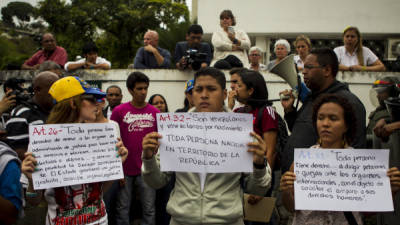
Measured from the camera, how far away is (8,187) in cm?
204

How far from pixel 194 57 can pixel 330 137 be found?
3936 millimetres

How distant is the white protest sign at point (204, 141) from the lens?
2.41 metres

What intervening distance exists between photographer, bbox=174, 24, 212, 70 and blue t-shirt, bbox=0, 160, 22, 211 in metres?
4.29

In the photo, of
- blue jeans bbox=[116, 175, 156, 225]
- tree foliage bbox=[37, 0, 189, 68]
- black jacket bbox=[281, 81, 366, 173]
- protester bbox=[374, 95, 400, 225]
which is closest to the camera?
black jacket bbox=[281, 81, 366, 173]

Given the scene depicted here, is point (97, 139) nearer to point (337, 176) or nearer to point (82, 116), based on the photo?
point (82, 116)

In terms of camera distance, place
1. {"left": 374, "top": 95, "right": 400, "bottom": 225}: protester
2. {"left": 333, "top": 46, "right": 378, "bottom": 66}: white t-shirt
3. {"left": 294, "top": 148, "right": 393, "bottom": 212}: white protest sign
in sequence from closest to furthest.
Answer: {"left": 294, "top": 148, "right": 393, "bottom": 212}: white protest sign
{"left": 374, "top": 95, "right": 400, "bottom": 225}: protester
{"left": 333, "top": 46, "right": 378, "bottom": 66}: white t-shirt

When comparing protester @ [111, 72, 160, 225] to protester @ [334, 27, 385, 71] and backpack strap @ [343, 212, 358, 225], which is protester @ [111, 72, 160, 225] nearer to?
backpack strap @ [343, 212, 358, 225]

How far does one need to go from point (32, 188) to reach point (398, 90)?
3.75 metres

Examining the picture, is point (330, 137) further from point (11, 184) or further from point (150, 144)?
point (11, 184)

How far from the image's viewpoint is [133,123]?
4.52 metres

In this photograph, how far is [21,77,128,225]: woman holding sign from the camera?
8.24 feet

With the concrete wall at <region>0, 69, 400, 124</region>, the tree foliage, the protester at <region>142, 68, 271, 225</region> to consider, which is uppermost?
the tree foliage

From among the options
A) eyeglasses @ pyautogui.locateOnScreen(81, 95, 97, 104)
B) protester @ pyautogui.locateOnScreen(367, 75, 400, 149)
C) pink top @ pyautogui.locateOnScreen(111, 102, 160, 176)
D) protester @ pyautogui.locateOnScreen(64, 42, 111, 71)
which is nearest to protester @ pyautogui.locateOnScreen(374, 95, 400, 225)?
protester @ pyautogui.locateOnScreen(367, 75, 400, 149)

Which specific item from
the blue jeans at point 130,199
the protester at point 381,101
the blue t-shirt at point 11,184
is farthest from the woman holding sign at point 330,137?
the blue jeans at point 130,199
